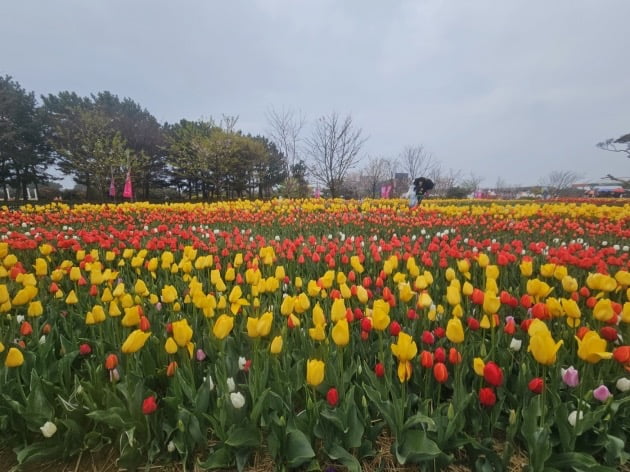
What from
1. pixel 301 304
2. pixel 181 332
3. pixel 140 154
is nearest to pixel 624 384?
pixel 301 304

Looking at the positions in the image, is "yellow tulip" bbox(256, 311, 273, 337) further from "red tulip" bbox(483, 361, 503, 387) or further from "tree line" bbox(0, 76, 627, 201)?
"tree line" bbox(0, 76, 627, 201)

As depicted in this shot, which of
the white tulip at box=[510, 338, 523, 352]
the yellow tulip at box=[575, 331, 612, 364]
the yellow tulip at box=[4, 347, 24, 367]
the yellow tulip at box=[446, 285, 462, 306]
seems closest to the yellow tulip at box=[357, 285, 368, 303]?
the yellow tulip at box=[446, 285, 462, 306]

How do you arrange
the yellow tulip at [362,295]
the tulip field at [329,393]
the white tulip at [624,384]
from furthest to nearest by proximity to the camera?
the yellow tulip at [362,295]
the white tulip at [624,384]
the tulip field at [329,393]

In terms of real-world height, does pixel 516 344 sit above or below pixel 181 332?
below

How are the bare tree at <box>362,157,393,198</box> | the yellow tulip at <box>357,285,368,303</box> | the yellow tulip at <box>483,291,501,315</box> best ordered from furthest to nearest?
the bare tree at <box>362,157,393,198</box> < the yellow tulip at <box>357,285,368,303</box> < the yellow tulip at <box>483,291,501,315</box>

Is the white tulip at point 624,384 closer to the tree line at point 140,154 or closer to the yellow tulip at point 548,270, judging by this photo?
the yellow tulip at point 548,270

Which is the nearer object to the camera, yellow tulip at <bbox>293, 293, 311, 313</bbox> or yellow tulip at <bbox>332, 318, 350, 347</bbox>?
yellow tulip at <bbox>332, 318, 350, 347</bbox>

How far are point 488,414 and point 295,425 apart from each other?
3.16ft

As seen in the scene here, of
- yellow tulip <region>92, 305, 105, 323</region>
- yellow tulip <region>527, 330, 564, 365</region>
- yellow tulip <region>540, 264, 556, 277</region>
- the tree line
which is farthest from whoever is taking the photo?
the tree line

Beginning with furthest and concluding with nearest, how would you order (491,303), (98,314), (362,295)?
1. (362,295)
2. (98,314)
3. (491,303)

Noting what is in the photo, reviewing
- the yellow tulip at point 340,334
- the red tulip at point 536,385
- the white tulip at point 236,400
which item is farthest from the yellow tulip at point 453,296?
the white tulip at point 236,400

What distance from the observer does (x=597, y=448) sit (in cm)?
154

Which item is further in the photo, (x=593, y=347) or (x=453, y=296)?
(x=453, y=296)

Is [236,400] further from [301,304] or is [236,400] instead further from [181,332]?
[301,304]
